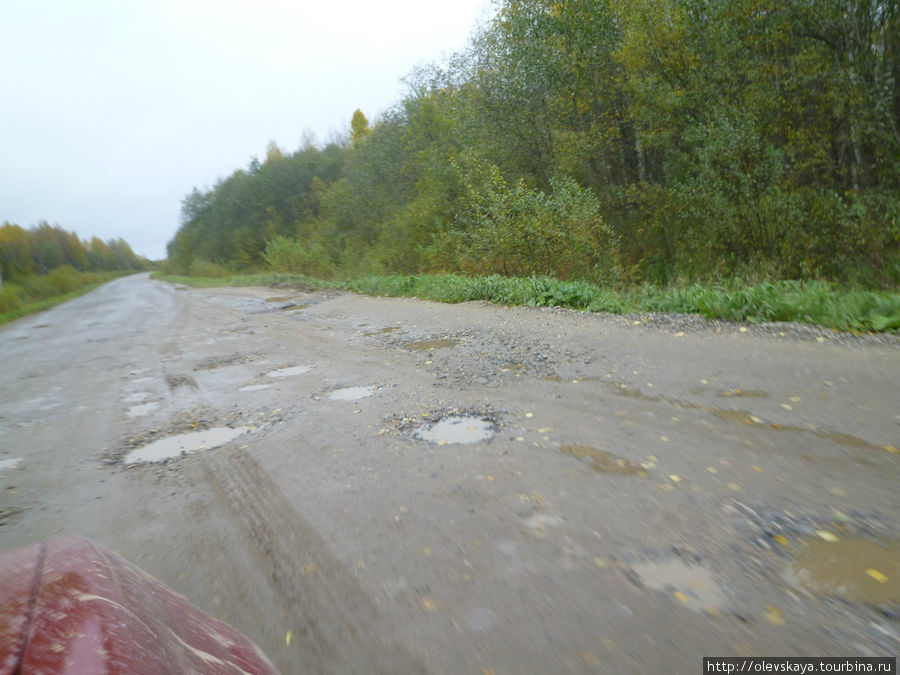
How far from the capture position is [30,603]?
85 centimetres

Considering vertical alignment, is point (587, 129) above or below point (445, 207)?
above

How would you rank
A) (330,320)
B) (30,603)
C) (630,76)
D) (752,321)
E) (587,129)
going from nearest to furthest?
(30,603)
(752,321)
(330,320)
(630,76)
(587,129)

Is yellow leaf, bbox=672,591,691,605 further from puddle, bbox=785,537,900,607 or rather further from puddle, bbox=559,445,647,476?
puddle, bbox=559,445,647,476

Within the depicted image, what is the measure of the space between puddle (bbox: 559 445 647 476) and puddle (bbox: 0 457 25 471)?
4362 millimetres

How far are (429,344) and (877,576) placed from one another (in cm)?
540

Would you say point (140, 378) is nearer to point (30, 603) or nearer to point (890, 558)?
point (30, 603)

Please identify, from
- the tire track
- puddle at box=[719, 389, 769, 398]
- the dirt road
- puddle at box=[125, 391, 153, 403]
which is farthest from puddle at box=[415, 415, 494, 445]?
puddle at box=[125, 391, 153, 403]

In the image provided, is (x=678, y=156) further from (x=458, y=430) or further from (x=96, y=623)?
(x=96, y=623)

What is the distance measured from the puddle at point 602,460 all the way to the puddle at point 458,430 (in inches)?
24.8

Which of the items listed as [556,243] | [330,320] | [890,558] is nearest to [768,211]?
[556,243]

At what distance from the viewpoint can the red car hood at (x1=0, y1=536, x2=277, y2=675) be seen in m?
0.72

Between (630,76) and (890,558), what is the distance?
1526 cm

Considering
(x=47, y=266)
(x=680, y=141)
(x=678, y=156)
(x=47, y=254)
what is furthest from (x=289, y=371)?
(x=47, y=254)

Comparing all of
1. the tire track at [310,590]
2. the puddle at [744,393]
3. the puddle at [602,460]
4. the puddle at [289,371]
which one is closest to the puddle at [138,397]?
the puddle at [289,371]
